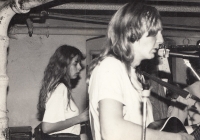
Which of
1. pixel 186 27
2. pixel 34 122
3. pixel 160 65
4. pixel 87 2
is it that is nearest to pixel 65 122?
pixel 160 65

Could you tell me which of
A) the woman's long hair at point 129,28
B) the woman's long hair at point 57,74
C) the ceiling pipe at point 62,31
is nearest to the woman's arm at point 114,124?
the woman's long hair at point 129,28

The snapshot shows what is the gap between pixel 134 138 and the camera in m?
1.83

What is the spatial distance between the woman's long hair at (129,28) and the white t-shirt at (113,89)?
9 cm

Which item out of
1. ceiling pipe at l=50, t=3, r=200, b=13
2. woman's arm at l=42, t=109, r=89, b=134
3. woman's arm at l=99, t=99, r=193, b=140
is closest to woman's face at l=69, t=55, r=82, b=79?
woman's arm at l=42, t=109, r=89, b=134

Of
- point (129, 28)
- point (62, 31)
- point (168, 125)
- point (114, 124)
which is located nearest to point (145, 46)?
point (129, 28)

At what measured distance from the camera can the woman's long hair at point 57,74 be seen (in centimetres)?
423

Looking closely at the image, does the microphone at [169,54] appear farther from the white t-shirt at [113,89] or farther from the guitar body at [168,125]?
the guitar body at [168,125]

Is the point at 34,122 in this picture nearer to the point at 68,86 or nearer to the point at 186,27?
the point at 68,86

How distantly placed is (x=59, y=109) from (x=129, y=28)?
2.26 m

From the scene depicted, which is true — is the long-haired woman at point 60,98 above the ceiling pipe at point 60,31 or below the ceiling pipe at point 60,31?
below

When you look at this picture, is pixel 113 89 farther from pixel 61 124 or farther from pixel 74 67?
pixel 74 67

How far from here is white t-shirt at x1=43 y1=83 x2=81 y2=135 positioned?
398cm

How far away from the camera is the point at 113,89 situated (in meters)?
1.83

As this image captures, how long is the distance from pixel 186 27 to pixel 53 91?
3783 mm
